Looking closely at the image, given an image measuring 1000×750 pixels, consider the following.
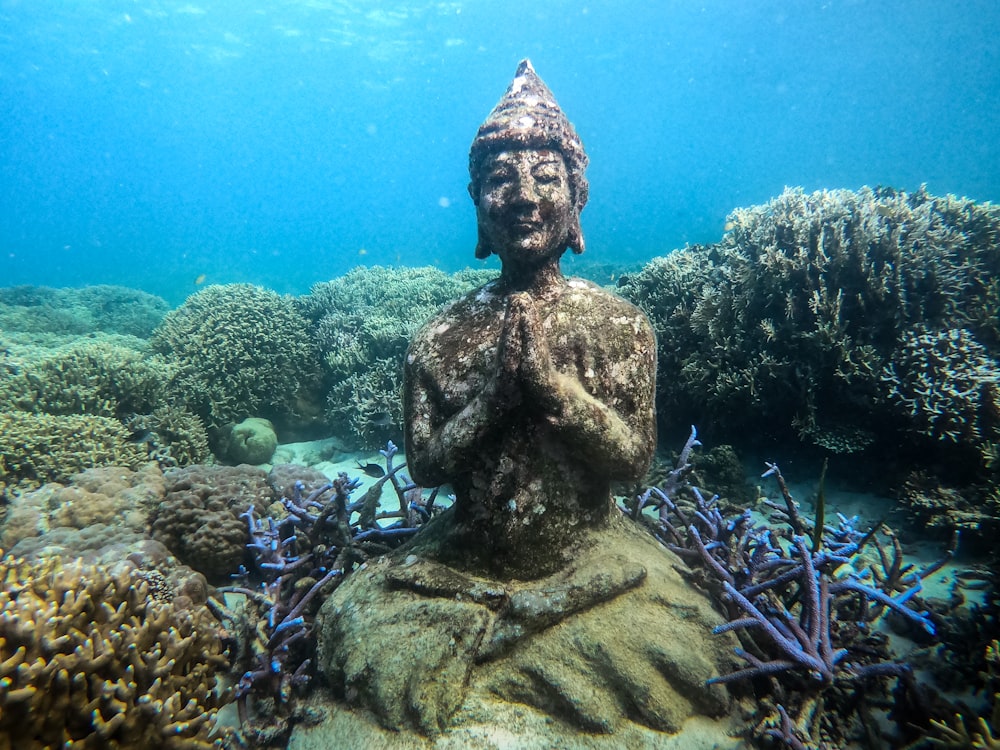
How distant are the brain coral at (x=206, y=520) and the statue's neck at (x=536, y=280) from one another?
11.0 feet

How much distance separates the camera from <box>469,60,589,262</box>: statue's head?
2977mm

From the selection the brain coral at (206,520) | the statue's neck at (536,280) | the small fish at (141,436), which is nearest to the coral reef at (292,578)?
the brain coral at (206,520)

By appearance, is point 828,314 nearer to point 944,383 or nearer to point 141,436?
point 944,383

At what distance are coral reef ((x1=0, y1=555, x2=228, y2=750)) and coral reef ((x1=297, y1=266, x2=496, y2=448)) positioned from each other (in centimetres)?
474

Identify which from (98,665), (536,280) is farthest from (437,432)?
(98,665)

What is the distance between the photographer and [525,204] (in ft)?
9.66

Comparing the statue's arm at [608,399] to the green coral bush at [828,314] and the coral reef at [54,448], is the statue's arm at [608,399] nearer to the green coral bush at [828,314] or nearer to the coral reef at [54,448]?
the green coral bush at [828,314]

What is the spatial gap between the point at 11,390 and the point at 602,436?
867cm

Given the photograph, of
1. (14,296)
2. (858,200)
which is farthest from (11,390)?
(14,296)

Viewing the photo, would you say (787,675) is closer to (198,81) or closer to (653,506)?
(653,506)

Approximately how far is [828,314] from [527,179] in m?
4.57

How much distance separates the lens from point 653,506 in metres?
5.09

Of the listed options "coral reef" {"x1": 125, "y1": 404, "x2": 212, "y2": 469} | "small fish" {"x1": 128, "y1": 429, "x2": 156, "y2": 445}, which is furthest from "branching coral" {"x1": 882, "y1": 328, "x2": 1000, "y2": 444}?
"small fish" {"x1": 128, "y1": 429, "x2": 156, "y2": 445}

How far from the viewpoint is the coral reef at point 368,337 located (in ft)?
25.4
